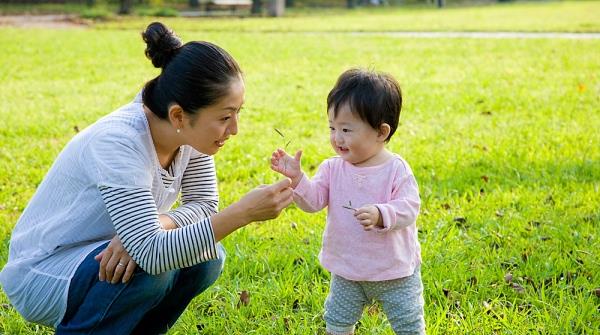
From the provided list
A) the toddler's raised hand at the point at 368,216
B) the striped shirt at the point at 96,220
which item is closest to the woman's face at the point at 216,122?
→ the striped shirt at the point at 96,220

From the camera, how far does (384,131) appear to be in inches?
→ 101

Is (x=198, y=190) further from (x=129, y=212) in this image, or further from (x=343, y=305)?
(x=343, y=305)

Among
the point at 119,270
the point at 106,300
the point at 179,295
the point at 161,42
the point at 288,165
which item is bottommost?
the point at 179,295

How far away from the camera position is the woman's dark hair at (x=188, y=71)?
2.49 meters

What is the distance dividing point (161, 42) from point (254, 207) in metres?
0.61

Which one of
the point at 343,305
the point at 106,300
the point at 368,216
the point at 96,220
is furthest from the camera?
the point at 343,305

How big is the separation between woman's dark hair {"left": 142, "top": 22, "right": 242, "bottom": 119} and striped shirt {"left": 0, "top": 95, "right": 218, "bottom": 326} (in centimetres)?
17

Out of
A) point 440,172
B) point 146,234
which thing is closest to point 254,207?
point 146,234

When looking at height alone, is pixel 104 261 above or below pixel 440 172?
above

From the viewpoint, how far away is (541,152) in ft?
17.4

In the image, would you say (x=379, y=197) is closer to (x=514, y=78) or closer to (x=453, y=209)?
(x=453, y=209)

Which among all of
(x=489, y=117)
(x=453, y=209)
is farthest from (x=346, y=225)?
(x=489, y=117)

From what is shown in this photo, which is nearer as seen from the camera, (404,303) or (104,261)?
(104,261)

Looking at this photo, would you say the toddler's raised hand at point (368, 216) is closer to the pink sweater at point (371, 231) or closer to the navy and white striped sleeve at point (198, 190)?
the pink sweater at point (371, 231)
